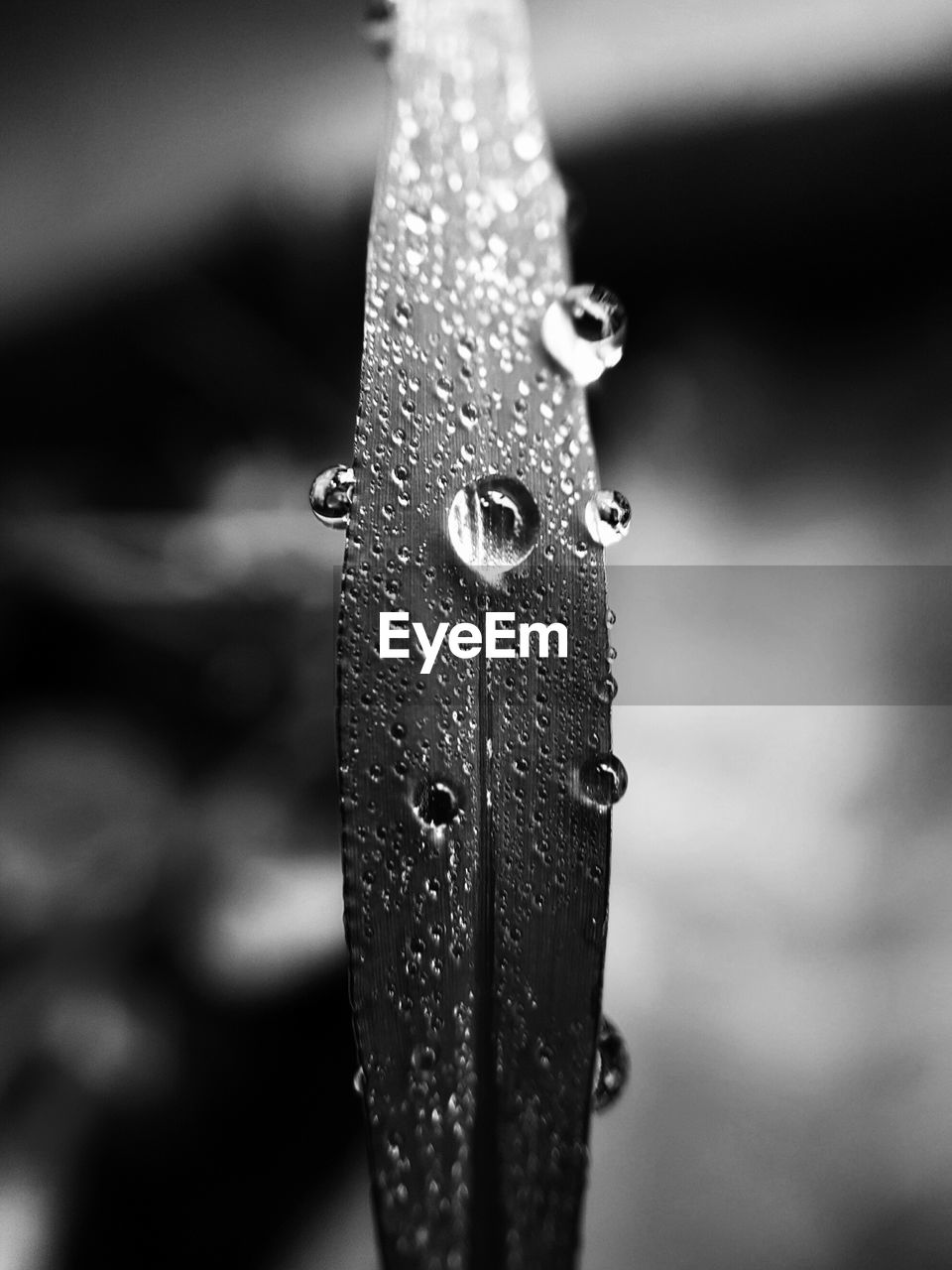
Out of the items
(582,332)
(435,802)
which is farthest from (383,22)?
(435,802)

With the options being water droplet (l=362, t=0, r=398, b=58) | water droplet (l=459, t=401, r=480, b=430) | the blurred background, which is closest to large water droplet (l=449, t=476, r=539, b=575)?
water droplet (l=459, t=401, r=480, b=430)

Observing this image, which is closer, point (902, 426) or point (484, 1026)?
point (484, 1026)

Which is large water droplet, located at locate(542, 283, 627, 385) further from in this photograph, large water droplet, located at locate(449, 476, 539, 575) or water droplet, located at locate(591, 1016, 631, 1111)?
water droplet, located at locate(591, 1016, 631, 1111)

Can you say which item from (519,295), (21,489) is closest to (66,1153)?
(21,489)

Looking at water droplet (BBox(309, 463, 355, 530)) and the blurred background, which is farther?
the blurred background

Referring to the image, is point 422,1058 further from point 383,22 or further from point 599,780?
point 383,22

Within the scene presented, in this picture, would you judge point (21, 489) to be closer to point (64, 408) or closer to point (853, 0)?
point (64, 408)
